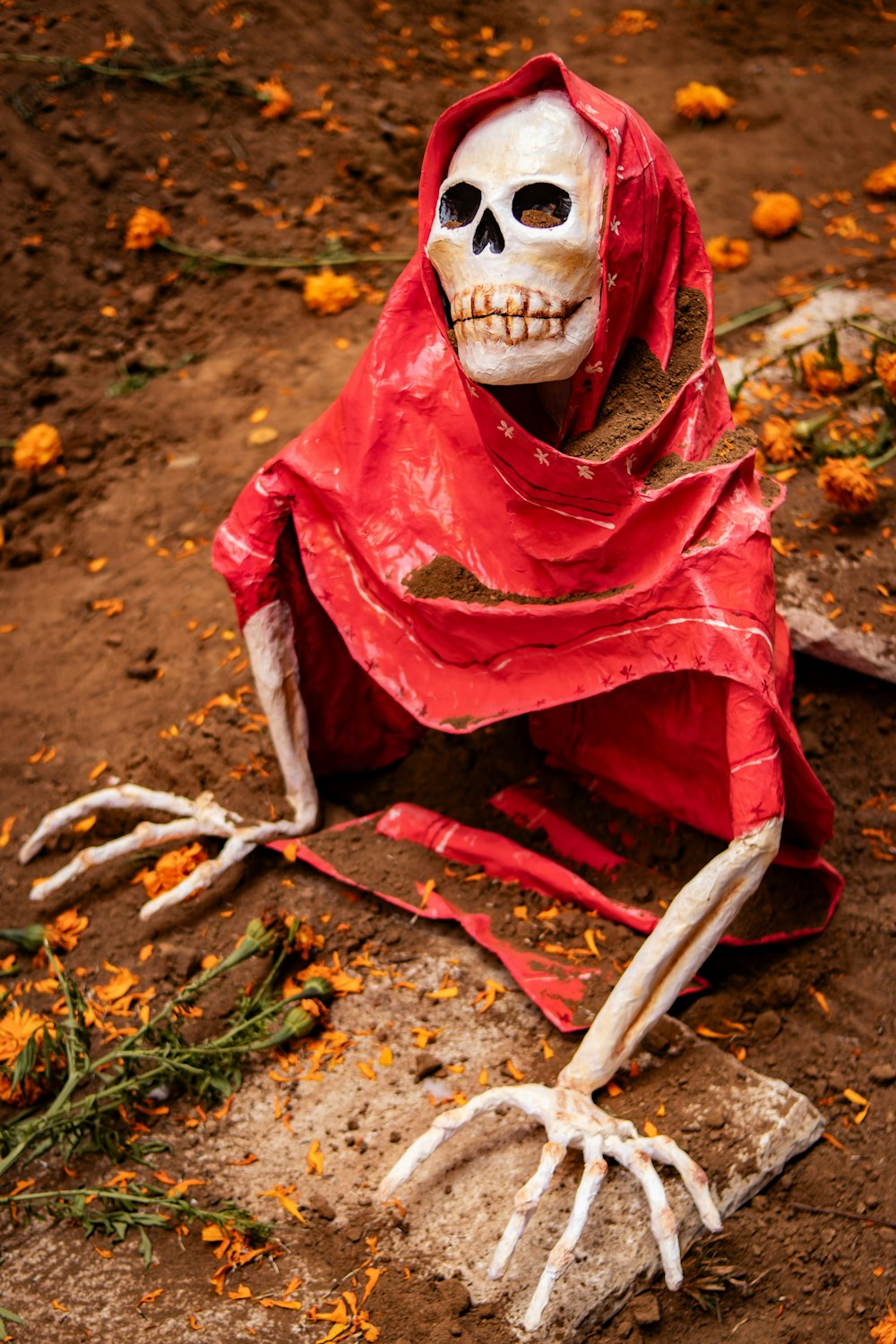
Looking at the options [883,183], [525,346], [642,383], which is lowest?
[883,183]

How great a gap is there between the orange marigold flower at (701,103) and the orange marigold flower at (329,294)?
6.13 ft

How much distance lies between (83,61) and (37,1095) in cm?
457

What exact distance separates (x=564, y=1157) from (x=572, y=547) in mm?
1122

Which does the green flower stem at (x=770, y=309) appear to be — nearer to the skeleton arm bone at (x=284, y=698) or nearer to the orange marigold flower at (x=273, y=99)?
the skeleton arm bone at (x=284, y=698)

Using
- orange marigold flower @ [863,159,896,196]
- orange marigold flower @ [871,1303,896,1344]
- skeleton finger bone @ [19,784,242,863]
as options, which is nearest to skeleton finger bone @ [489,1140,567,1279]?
orange marigold flower @ [871,1303,896,1344]

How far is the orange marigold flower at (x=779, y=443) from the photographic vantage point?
11.9 ft

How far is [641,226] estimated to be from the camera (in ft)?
6.94

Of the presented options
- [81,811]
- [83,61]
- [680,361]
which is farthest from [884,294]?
A: [83,61]

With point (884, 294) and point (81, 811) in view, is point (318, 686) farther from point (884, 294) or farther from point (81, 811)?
point (884, 294)

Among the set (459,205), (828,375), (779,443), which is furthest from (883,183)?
(459,205)

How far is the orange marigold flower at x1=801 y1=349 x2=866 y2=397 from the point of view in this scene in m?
3.79

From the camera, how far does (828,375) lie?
3787mm

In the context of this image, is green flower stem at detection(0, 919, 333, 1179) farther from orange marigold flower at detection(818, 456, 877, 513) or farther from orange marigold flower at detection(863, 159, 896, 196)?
orange marigold flower at detection(863, 159, 896, 196)

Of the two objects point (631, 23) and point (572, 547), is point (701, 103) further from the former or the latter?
point (572, 547)
